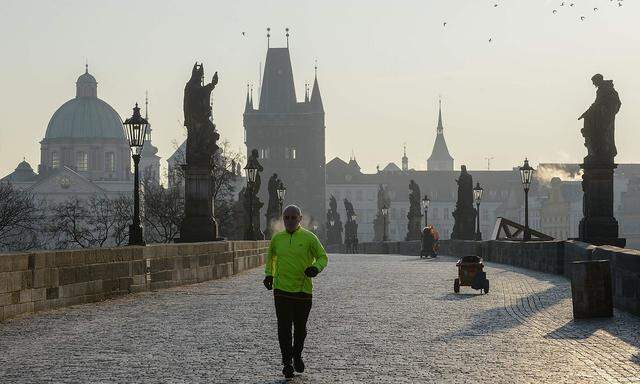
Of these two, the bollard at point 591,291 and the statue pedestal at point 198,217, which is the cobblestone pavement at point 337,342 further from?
the statue pedestal at point 198,217

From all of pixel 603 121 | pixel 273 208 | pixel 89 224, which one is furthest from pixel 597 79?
pixel 89 224

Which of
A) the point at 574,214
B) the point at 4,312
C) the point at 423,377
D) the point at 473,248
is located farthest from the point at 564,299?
the point at 574,214

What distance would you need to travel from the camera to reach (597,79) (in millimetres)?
31547

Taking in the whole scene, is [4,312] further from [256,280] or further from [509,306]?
[256,280]

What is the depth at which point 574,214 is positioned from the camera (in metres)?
171

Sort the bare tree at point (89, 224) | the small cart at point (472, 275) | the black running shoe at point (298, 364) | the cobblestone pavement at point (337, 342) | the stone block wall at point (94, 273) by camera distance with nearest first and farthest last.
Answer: the cobblestone pavement at point (337, 342), the black running shoe at point (298, 364), the stone block wall at point (94, 273), the small cart at point (472, 275), the bare tree at point (89, 224)

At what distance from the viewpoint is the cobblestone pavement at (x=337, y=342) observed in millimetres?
11938

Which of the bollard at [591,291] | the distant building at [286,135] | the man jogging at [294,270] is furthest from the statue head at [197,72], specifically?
the distant building at [286,135]

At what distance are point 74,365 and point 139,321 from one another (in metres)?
5.24

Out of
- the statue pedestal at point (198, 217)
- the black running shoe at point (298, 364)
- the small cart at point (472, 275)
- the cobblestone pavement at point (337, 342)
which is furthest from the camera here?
the statue pedestal at point (198, 217)

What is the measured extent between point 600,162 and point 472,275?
7649mm

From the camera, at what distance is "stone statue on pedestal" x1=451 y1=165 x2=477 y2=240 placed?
199 feet

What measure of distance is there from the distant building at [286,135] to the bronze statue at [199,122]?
491ft

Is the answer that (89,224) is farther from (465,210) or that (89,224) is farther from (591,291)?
(591,291)
